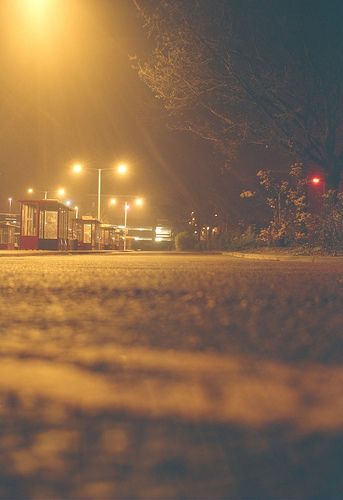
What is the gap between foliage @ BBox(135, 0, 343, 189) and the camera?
82.7 ft

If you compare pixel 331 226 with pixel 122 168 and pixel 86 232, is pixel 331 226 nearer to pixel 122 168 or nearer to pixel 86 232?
pixel 86 232

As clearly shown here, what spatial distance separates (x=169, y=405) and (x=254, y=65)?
23.8 m

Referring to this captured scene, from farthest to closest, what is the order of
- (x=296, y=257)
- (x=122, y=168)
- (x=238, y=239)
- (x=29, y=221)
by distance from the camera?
(x=122, y=168), (x=238, y=239), (x=29, y=221), (x=296, y=257)

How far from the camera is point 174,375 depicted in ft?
14.4

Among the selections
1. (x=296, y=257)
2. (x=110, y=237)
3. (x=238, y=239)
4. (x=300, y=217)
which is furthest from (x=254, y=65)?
(x=110, y=237)

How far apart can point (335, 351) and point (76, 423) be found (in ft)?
8.79

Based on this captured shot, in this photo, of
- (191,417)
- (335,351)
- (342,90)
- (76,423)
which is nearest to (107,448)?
(76,423)

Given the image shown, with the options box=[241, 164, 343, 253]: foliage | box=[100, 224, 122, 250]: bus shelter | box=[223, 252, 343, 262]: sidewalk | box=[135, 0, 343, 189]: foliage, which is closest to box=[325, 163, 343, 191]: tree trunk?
box=[135, 0, 343, 189]: foliage

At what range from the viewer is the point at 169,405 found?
12.0 ft

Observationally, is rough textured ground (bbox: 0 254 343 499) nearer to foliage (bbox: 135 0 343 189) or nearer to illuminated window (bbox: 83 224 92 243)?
foliage (bbox: 135 0 343 189)

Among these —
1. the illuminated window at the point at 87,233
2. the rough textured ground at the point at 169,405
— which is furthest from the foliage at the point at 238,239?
the rough textured ground at the point at 169,405

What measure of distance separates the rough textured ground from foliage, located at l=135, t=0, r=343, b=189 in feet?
63.7

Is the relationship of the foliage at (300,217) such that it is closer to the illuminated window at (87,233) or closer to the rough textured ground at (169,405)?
the illuminated window at (87,233)

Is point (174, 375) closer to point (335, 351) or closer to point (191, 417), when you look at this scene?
point (191, 417)
